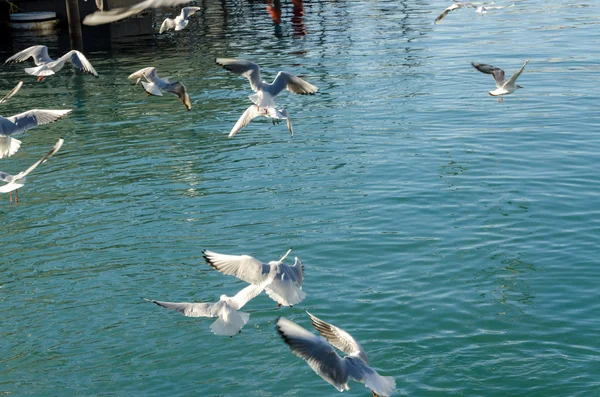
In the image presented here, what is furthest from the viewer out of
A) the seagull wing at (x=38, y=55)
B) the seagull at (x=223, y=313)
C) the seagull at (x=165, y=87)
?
the seagull wing at (x=38, y=55)

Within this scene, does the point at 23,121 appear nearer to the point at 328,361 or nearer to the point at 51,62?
the point at 51,62

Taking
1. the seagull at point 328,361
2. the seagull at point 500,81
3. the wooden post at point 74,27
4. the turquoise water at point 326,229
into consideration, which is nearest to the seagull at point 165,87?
the turquoise water at point 326,229

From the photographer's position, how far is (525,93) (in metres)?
22.8

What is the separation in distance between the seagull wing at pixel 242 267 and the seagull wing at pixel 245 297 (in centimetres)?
8

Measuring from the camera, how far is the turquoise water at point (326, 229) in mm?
10125

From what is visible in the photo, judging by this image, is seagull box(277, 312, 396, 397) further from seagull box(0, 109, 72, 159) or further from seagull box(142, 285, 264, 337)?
seagull box(0, 109, 72, 159)

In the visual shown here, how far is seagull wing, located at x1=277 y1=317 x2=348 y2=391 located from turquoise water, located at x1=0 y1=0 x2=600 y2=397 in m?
1.87

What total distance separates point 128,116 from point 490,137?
29.6 ft

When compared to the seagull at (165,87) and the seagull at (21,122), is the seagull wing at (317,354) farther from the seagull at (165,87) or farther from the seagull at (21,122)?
the seagull at (165,87)

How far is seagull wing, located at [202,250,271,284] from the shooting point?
940cm

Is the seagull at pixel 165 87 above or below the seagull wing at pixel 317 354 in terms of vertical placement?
above

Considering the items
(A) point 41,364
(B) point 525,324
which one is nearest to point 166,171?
(A) point 41,364

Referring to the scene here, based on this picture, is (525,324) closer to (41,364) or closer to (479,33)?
(41,364)

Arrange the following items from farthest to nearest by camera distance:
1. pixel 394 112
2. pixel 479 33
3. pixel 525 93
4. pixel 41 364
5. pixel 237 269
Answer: pixel 479 33 → pixel 525 93 → pixel 394 112 → pixel 41 364 → pixel 237 269
